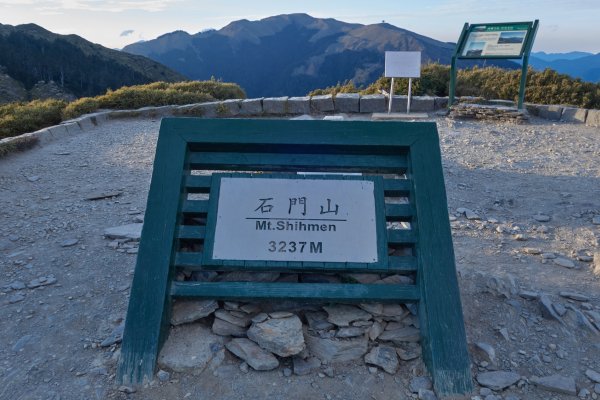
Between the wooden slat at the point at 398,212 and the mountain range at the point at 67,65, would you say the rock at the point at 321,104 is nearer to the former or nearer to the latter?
the wooden slat at the point at 398,212

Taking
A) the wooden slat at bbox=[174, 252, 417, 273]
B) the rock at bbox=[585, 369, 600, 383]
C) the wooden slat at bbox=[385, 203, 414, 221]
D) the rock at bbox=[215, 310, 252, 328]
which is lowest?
the rock at bbox=[585, 369, 600, 383]

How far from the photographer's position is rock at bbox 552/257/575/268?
3.64 meters

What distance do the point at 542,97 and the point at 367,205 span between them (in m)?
9.85

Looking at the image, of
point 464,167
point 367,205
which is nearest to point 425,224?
point 367,205

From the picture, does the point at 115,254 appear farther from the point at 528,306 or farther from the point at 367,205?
the point at 528,306

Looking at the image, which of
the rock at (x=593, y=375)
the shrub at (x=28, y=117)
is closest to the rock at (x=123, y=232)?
the rock at (x=593, y=375)

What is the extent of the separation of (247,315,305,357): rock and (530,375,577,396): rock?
1192 mm

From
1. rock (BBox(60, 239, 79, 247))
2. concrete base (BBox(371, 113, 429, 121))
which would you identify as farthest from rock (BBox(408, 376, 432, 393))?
concrete base (BBox(371, 113, 429, 121))

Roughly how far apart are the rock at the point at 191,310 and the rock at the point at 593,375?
6.39 feet

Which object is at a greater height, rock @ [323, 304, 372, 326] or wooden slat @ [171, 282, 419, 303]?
wooden slat @ [171, 282, 419, 303]

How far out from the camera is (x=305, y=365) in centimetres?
250

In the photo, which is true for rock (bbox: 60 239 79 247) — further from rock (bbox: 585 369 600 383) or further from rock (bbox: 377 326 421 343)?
rock (bbox: 585 369 600 383)

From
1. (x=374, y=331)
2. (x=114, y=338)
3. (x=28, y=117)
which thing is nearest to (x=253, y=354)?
(x=374, y=331)

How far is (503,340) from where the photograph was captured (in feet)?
9.04
